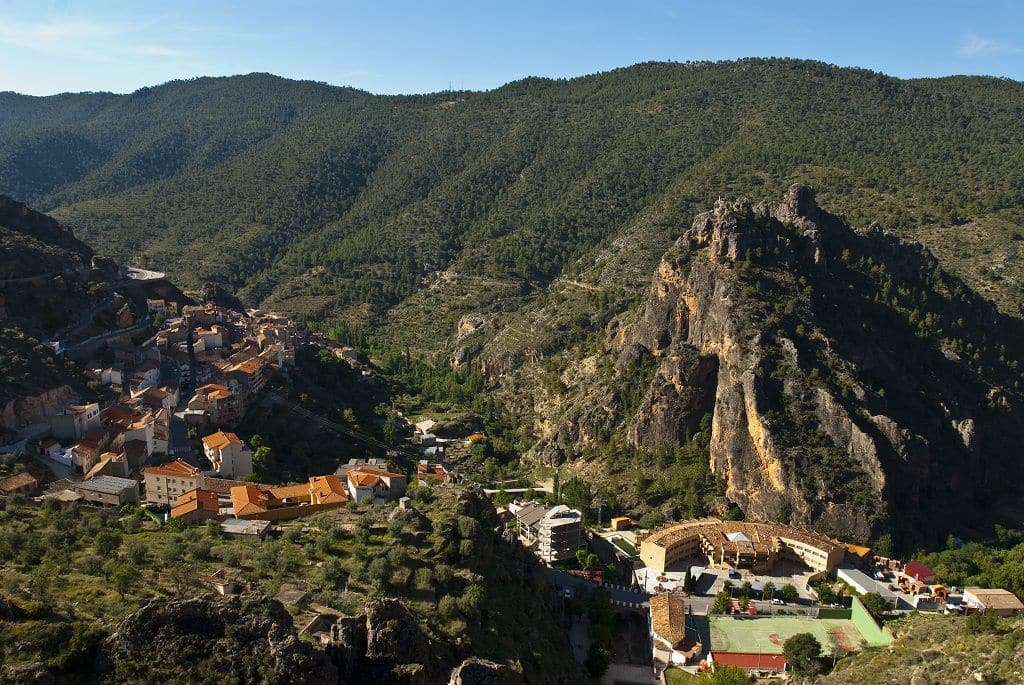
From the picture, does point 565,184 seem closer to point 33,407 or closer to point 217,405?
point 217,405

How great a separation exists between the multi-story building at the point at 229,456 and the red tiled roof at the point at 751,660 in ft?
96.3

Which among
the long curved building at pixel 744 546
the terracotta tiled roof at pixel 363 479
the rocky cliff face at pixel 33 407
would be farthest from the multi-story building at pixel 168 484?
the long curved building at pixel 744 546

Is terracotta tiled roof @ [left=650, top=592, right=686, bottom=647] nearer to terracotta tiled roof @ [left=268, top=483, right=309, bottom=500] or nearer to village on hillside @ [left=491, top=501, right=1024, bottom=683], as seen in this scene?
village on hillside @ [left=491, top=501, right=1024, bottom=683]

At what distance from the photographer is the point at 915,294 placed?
80.0m

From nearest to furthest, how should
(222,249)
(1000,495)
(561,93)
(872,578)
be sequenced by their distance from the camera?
(872,578), (1000,495), (222,249), (561,93)

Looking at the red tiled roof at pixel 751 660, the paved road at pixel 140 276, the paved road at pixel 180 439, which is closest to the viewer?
the red tiled roof at pixel 751 660

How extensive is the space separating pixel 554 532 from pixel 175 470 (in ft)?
74.1

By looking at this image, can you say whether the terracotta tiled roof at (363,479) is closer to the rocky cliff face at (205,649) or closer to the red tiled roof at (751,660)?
the red tiled roof at (751,660)

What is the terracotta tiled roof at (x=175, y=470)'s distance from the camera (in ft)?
149

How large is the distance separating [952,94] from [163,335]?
14207cm

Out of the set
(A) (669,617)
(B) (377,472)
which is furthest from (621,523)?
(B) (377,472)

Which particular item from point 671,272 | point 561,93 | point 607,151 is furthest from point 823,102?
point 671,272

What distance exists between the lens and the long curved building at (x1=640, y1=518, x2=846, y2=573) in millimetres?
54250

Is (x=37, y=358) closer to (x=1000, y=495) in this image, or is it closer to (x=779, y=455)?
(x=779, y=455)
